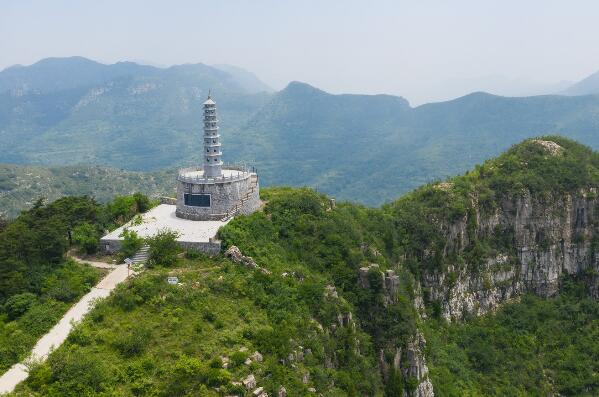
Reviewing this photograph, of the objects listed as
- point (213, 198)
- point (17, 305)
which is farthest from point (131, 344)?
point (213, 198)

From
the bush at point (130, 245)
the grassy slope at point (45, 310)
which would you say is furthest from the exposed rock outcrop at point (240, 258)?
the grassy slope at point (45, 310)

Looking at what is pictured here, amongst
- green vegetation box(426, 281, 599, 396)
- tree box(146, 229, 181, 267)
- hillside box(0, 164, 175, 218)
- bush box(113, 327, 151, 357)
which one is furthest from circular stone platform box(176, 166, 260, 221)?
hillside box(0, 164, 175, 218)

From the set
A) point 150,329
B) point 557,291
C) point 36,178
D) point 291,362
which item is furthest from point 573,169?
point 36,178

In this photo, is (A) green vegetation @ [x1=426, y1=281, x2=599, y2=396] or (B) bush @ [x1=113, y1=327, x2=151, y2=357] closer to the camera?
(B) bush @ [x1=113, y1=327, x2=151, y2=357]

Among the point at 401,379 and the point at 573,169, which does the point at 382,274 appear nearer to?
the point at 401,379

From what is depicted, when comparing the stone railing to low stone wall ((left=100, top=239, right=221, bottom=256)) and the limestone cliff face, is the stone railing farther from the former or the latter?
the limestone cliff face

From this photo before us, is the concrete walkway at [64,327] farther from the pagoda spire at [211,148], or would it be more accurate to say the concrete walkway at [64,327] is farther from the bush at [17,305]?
the pagoda spire at [211,148]

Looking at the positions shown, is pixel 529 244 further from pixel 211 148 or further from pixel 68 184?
pixel 68 184
